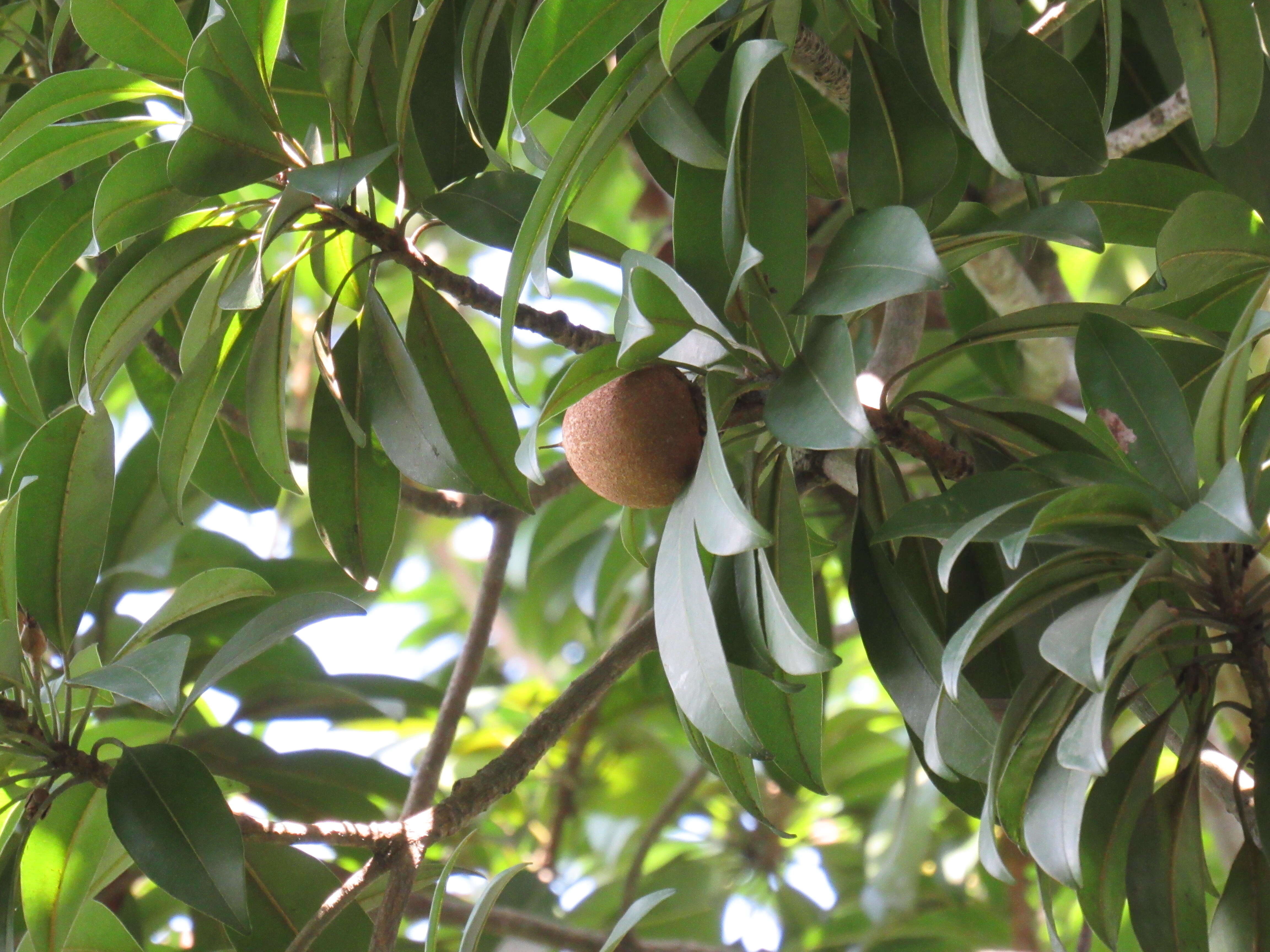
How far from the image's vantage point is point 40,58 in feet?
3.75

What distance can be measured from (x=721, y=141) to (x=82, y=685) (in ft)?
1.70

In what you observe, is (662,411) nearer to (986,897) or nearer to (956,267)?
(956,267)

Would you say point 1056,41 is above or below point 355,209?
below

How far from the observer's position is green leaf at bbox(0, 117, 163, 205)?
0.81 metres

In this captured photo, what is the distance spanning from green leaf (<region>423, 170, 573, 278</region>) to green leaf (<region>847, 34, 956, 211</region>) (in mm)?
207

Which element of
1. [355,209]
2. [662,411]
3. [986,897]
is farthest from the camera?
[986,897]

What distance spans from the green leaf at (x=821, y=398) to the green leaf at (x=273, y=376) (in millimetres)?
437

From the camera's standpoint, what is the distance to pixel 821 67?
88cm

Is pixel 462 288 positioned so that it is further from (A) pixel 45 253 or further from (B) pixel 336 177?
(A) pixel 45 253

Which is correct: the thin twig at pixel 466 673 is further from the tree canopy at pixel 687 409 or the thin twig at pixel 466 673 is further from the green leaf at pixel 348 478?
the green leaf at pixel 348 478

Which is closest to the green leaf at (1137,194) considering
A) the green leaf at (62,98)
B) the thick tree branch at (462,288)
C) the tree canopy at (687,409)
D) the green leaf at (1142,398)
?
the tree canopy at (687,409)

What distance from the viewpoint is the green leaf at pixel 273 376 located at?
2.89 ft

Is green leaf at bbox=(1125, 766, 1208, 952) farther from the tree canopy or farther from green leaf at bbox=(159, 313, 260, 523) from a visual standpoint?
green leaf at bbox=(159, 313, 260, 523)

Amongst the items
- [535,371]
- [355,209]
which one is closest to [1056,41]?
[355,209]
